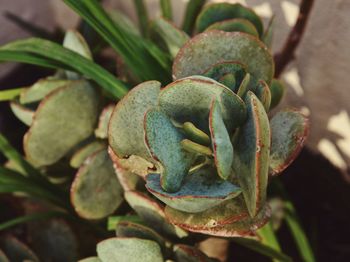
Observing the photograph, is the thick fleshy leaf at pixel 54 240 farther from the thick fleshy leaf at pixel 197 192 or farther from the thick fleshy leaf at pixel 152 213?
the thick fleshy leaf at pixel 197 192

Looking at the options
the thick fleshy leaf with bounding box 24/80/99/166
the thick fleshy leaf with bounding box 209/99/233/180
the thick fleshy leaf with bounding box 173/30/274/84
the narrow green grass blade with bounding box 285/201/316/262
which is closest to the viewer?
the thick fleshy leaf with bounding box 209/99/233/180

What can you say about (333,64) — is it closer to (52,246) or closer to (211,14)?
(211,14)

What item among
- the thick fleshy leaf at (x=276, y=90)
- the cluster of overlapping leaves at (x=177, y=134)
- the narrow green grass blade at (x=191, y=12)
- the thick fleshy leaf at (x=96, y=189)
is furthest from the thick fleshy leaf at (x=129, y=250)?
the narrow green grass blade at (x=191, y=12)

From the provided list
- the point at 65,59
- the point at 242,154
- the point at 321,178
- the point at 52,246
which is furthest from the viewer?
the point at 321,178

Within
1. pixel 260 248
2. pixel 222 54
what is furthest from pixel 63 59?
pixel 260 248

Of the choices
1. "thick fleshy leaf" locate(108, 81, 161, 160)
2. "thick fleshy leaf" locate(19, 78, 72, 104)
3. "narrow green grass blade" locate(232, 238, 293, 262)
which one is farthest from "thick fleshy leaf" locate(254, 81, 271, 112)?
"thick fleshy leaf" locate(19, 78, 72, 104)

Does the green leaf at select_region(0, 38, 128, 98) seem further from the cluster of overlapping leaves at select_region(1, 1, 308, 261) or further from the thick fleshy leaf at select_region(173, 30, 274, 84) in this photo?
the thick fleshy leaf at select_region(173, 30, 274, 84)

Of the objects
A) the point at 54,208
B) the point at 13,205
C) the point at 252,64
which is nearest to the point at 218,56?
the point at 252,64
